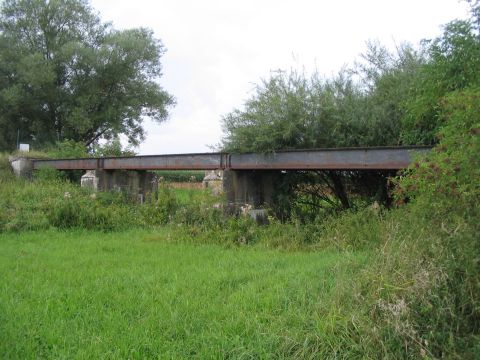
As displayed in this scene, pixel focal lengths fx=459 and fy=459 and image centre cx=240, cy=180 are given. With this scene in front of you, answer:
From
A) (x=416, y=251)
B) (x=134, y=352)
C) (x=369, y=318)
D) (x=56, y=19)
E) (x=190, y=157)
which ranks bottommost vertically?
(x=134, y=352)

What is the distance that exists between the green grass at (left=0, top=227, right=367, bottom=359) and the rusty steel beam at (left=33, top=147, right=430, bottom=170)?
2.51 metres

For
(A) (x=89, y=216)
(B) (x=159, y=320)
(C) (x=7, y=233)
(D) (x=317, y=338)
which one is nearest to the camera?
(D) (x=317, y=338)

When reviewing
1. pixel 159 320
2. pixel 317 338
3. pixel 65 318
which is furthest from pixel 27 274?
pixel 317 338

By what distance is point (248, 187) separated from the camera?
11.8 meters

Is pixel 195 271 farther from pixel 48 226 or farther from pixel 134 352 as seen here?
pixel 48 226

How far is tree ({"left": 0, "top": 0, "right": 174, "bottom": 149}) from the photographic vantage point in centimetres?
3203

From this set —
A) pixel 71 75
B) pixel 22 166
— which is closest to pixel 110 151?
pixel 22 166

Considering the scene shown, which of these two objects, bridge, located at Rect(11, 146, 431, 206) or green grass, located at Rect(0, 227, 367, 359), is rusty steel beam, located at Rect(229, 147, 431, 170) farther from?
green grass, located at Rect(0, 227, 367, 359)

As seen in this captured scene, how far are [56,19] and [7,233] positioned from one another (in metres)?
27.9

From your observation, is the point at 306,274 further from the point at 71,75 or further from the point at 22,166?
the point at 71,75

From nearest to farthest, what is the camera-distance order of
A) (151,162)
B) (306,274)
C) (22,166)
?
(306,274) < (151,162) < (22,166)

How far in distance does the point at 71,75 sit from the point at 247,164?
87.7 ft

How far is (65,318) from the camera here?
477 centimetres

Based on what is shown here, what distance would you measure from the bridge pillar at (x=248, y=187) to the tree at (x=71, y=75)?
23.1 m
